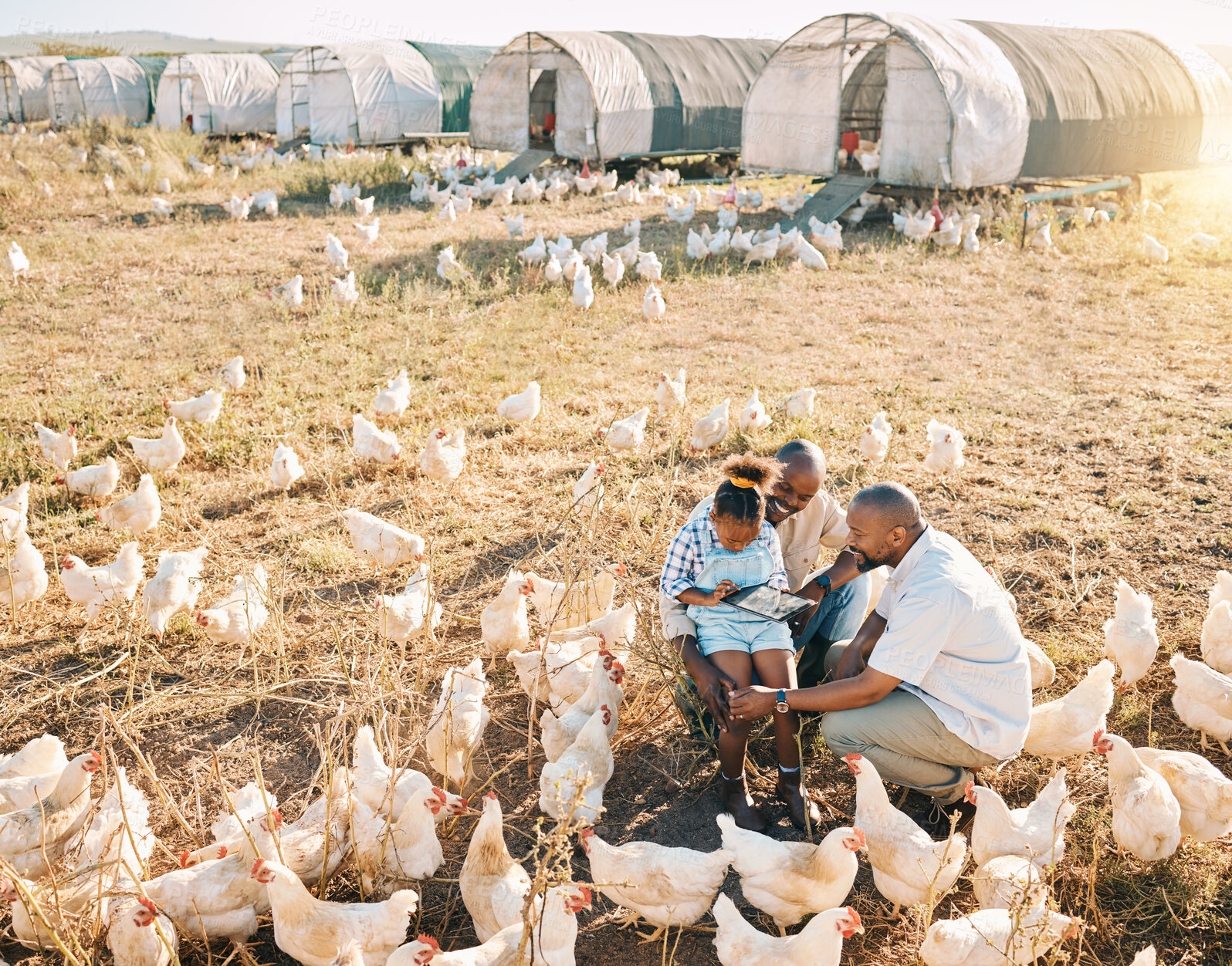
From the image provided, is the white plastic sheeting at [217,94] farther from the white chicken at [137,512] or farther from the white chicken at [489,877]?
the white chicken at [489,877]

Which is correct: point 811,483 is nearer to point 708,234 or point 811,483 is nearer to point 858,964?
point 858,964

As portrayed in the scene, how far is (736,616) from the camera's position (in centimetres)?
315

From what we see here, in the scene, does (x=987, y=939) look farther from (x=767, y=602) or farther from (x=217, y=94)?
(x=217, y=94)

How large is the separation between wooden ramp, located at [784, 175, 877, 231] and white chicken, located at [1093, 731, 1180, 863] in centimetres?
1057

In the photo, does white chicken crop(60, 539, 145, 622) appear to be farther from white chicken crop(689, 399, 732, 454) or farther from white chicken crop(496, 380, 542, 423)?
white chicken crop(689, 399, 732, 454)

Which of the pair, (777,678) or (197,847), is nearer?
(197,847)

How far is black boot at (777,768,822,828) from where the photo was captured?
2949mm

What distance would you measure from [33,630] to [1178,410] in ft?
24.6

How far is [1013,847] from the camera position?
8.37 feet

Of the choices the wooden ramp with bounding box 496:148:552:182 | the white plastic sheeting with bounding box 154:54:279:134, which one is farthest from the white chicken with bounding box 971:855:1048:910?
the white plastic sheeting with bounding box 154:54:279:134

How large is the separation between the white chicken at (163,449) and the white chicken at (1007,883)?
16.3 feet

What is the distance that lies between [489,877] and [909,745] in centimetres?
141

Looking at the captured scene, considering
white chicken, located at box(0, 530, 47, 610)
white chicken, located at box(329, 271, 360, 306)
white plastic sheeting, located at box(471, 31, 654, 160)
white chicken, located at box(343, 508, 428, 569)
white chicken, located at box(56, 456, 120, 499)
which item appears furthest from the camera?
white plastic sheeting, located at box(471, 31, 654, 160)

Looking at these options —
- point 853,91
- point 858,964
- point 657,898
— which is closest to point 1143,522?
point 858,964
